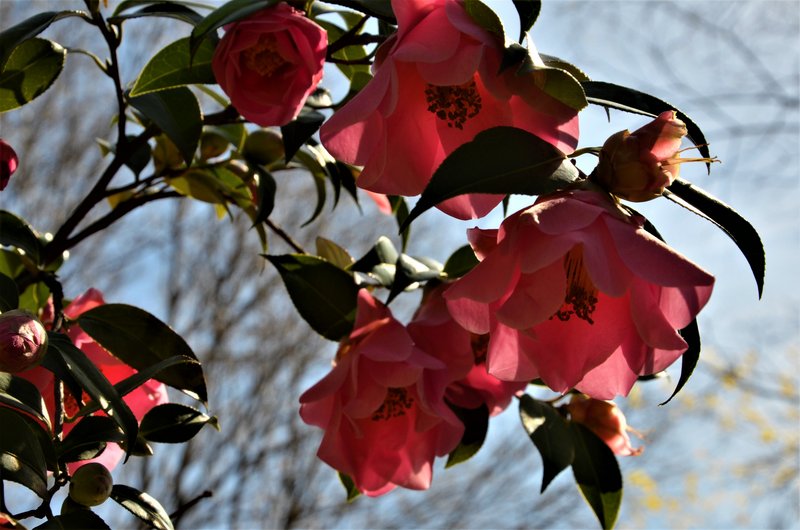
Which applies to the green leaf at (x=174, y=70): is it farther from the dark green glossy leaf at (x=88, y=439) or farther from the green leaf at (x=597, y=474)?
the green leaf at (x=597, y=474)

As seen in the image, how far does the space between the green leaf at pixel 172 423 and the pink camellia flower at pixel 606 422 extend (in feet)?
1.04

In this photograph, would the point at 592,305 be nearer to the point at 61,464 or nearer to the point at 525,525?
the point at 61,464

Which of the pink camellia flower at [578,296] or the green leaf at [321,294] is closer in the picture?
the pink camellia flower at [578,296]

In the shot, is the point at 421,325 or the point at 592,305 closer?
the point at 592,305

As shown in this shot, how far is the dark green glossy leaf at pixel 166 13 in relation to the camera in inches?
24.9

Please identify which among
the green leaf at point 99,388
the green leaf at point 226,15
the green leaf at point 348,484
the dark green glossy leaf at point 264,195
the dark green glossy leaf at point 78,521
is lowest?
the dark green glossy leaf at point 78,521

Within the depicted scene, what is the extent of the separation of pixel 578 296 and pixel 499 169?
0.10m

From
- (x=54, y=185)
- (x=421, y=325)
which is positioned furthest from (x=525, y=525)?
(x=421, y=325)

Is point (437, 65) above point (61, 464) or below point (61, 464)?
above

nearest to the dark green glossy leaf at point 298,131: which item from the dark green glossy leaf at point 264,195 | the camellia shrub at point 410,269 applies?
the camellia shrub at point 410,269

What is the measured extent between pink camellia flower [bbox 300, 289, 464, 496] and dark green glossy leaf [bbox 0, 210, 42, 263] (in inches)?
9.5

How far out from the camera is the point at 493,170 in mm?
413

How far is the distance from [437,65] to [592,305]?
0.48 feet

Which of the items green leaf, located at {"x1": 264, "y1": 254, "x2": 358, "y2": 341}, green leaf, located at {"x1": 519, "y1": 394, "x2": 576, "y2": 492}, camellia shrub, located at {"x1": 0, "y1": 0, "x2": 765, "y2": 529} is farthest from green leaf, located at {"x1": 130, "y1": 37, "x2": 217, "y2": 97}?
green leaf, located at {"x1": 519, "y1": 394, "x2": 576, "y2": 492}
